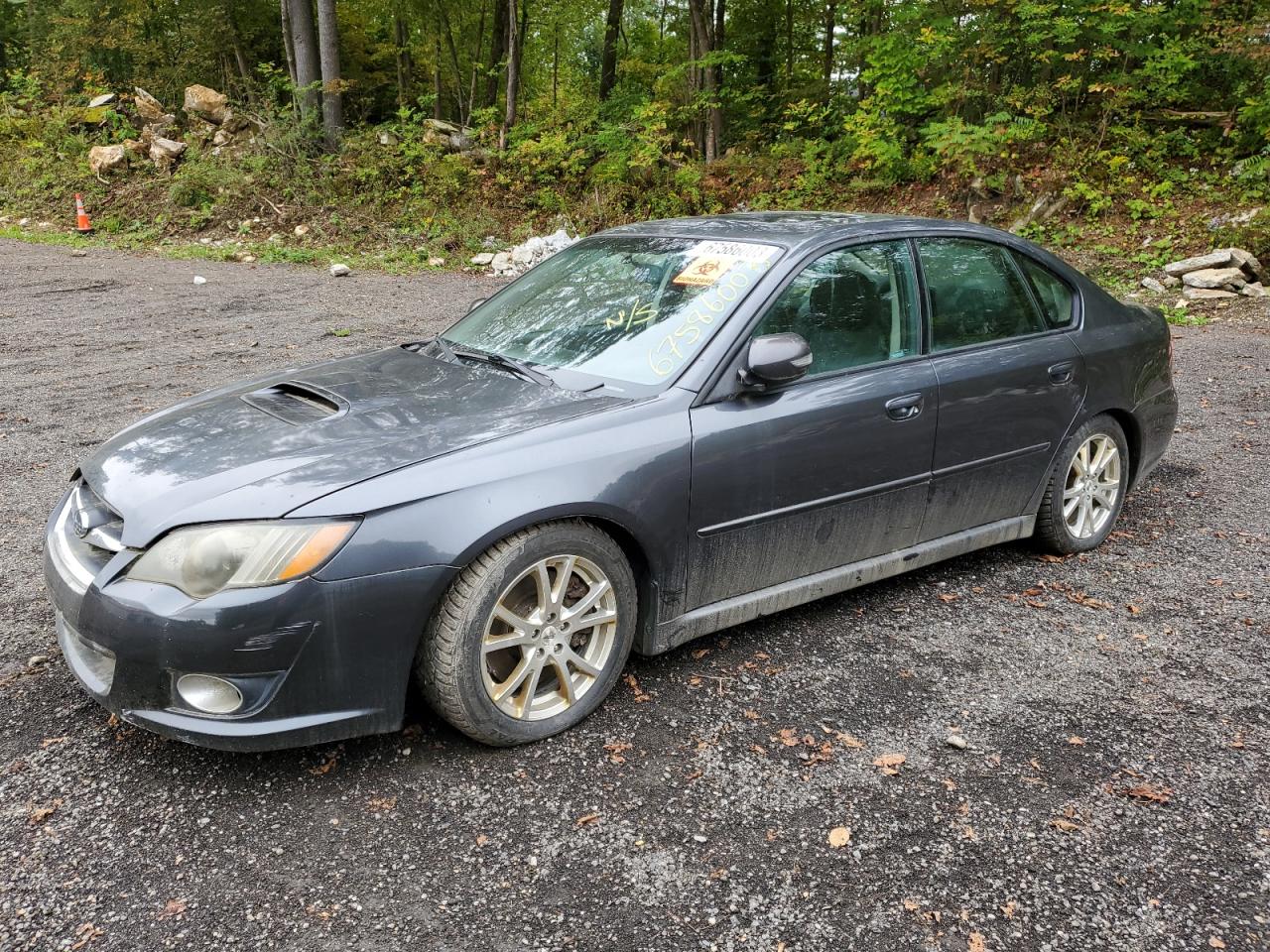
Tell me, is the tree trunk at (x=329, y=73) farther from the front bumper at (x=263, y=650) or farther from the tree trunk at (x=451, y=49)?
the front bumper at (x=263, y=650)

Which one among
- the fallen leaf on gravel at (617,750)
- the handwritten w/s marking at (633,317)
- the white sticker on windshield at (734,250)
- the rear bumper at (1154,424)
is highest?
the white sticker on windshield at (734,250)

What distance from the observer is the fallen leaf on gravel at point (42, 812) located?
2607mm

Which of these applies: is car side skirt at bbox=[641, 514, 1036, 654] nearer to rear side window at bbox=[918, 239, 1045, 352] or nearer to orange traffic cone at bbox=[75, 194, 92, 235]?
rear side window at bbox=[918, 239, 1045, 352]

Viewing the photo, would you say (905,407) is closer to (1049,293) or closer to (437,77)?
(1049,293)

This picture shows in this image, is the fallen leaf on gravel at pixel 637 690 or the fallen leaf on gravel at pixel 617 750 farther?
the fallen leaf on gravel at pixel 637 690

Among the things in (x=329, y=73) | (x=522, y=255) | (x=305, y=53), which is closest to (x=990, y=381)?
(x=522, y=255)

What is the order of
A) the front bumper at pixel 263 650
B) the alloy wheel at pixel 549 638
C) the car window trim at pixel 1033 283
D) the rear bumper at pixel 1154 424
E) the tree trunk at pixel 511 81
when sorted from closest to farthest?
the front bumper at pixel 263 650 < the alloy wheel at pixel 549 638 < the car window trim at pixel 1033 283 < the rear bumper at pixel 1154 424 < the tree trunk at pixel 511 81

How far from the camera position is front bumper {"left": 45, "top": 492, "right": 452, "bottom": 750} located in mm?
2510

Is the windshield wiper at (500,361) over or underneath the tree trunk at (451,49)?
underneath

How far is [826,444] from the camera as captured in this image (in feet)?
11.3

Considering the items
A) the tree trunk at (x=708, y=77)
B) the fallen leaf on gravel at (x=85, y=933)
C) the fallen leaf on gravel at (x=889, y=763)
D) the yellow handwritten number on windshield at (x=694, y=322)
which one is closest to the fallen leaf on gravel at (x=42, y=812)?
the fallen leaf on gravel at (x=85, y=933)

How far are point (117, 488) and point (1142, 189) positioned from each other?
14568 mm

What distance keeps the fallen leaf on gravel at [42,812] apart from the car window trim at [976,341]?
3.26 m

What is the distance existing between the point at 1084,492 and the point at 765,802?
2.59 m
